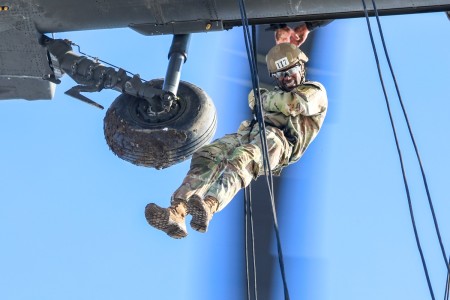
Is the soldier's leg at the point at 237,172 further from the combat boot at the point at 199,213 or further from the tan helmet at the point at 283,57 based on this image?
the tan helmet at the point at 283,57

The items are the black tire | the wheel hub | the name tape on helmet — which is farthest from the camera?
the wheel hub

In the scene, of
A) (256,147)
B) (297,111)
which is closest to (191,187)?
(256,147)

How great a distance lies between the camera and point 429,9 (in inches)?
299

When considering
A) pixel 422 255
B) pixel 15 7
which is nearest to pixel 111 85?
pixel 15 7

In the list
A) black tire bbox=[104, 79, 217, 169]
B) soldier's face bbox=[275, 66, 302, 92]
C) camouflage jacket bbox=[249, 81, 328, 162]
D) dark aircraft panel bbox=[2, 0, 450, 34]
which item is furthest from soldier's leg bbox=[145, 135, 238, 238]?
dark aircraft panel bbox=[2, 0, 450, 34]

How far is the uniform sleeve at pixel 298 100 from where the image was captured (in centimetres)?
725

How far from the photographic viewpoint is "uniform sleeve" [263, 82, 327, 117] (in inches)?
286

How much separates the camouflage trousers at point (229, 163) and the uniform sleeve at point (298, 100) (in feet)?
0.57

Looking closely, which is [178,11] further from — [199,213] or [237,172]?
[199,213]

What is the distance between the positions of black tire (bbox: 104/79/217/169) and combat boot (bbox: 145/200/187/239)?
1.46 m

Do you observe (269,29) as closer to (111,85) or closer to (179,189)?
(111,85)

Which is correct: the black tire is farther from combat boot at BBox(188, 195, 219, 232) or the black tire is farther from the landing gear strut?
combat boot at BBox(188, 195, 219, 232)

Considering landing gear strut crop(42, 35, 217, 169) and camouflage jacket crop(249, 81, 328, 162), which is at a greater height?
landing gear strut crop(42, 35, 217, 169)

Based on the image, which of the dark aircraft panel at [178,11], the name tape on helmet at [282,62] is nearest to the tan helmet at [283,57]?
the name tape on helmet at [282,62]
